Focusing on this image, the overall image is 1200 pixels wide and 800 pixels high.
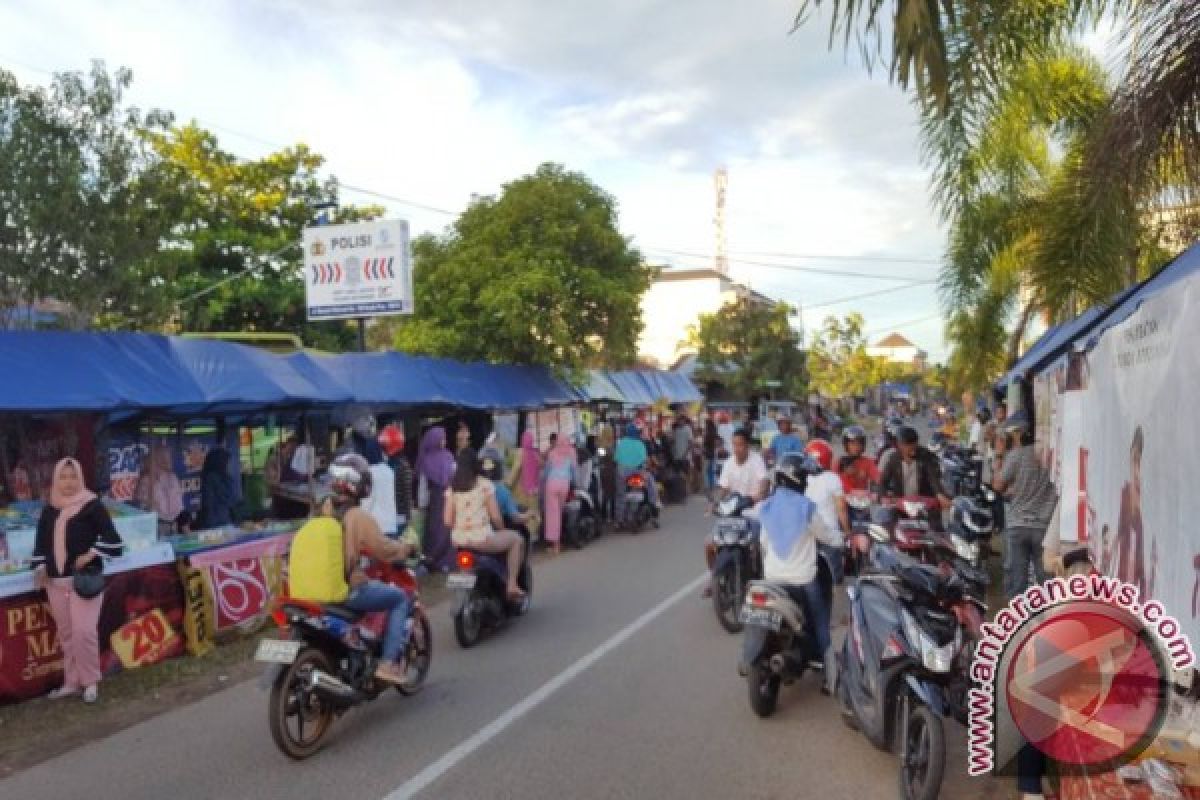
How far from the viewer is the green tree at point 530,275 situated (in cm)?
1727

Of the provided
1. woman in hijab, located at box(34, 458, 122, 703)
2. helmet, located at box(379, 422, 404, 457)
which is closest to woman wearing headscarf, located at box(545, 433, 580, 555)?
helmet, located at box(379, 422, 404, 457)

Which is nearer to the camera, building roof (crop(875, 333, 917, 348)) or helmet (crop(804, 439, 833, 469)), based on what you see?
helmet (crop(804, 439, 833, 469))

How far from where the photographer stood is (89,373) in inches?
352

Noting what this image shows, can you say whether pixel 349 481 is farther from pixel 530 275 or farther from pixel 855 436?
pixel 530 275

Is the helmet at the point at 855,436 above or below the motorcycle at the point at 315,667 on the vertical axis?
above

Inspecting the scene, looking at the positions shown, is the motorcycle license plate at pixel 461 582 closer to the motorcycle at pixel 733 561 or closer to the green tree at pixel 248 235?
the motorcycle at pixel 733 561

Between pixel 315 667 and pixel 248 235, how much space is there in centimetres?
2420

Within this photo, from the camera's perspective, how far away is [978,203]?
11.5m

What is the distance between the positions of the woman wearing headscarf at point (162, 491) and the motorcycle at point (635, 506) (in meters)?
6.89

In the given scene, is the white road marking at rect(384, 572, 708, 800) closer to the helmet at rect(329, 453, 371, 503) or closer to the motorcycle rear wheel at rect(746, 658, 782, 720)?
the motorcycle rear wheel at rect(746, 658, 782, 720)

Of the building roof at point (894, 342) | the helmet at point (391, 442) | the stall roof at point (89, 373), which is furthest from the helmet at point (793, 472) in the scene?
the building roof at point (894, 342)

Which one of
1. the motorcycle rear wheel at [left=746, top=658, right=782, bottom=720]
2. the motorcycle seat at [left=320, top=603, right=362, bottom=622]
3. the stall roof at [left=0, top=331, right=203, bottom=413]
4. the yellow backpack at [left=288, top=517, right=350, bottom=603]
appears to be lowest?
the motorcycle rear wheel at [left=746, top=658, right=782, bottom=720]

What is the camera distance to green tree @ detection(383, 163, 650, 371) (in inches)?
680

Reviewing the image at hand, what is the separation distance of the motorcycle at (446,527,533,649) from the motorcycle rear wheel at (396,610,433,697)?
3.82 ft
